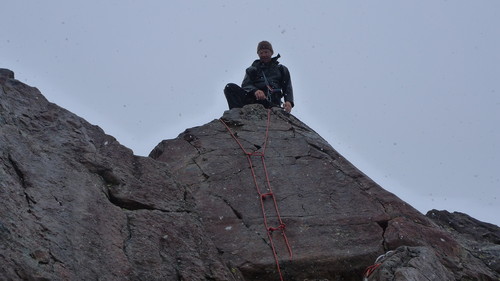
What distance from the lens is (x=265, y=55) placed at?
10.4 metres

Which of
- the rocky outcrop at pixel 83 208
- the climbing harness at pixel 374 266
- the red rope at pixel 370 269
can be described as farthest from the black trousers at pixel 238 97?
the red rope at pixel 370 269

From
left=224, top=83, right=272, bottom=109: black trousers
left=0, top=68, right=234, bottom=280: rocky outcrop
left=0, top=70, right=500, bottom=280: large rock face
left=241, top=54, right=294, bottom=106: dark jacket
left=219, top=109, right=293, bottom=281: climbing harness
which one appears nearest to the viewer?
left=0, top=68, right=234, bottom=280: rocky outcrop

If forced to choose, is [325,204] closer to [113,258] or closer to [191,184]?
[191,184]

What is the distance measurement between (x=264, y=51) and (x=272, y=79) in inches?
16.0

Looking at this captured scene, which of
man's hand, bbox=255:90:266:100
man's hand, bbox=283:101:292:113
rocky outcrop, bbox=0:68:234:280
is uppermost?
man's hand, bbox=255:90:266:100

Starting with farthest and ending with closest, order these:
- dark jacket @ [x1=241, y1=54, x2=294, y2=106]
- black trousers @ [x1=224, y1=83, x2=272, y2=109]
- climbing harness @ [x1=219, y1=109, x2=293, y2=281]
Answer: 1. dark jacket @ [x1=241, y1=54, x2=294, y2=106]
2. black trousers @ [x1=224, y1=83, x2=272, y2=109]
3. climbing harness @ [x1=219, y1=109, x2=293, y2=281]

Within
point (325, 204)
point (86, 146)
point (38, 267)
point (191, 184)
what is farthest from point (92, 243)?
point (325, 204)

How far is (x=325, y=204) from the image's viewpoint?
7.83 metres

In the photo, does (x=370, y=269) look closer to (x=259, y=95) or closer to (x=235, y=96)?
(x=259, y=95)

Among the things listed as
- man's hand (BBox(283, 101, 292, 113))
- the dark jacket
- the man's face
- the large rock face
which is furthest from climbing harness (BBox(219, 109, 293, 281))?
the man's face

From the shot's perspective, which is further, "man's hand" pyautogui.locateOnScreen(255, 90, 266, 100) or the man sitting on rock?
the man sitting on rock

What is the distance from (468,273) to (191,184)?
2.94 metres

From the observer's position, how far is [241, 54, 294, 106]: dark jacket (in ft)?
34.1

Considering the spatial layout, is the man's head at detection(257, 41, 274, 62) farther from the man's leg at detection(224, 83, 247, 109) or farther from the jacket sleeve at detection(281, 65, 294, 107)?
the man's leg at detection(224, 83, 247, 109)
